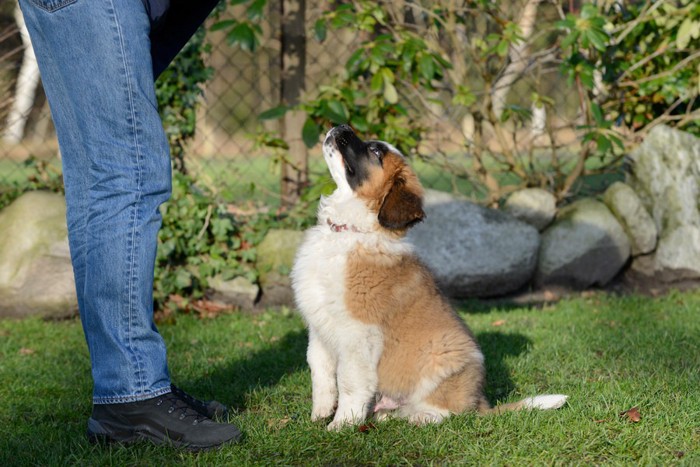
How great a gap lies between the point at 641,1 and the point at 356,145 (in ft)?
14.0

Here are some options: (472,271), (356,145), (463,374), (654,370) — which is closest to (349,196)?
(356,145)

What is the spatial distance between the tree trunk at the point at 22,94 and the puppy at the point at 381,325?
4.30 m

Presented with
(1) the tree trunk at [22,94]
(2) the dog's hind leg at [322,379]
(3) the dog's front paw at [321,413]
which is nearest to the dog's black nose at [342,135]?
(2) the dog's hind leg at [322,379]

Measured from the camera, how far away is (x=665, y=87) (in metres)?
6.77

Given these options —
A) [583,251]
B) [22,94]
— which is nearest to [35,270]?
[22,94]

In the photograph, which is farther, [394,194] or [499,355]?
[499,355]

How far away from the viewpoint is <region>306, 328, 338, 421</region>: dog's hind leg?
12.3ft

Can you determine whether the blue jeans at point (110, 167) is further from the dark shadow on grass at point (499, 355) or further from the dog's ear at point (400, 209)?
the dark shadow on grass at point (499, 355)

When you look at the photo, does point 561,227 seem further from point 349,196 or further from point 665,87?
point 349,196

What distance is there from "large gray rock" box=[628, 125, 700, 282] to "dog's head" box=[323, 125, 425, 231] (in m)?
3.72

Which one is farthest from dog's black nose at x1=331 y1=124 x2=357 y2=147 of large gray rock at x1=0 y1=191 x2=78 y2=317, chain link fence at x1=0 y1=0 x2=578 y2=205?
large gray rock at x1=0 y1=191 x2=78 y2=317

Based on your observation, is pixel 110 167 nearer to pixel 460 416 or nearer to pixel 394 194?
pixel 394 194

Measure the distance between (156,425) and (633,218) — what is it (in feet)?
16.6

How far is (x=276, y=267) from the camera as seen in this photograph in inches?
257
